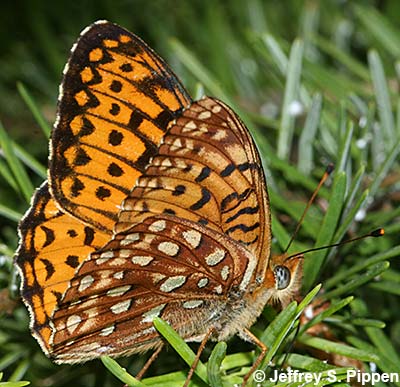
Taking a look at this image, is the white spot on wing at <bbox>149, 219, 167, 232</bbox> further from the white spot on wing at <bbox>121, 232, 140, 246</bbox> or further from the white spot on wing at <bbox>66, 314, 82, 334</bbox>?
the white spot on wing at <bbox>66, 314, 82, 334</bbox>

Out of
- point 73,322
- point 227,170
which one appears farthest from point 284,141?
point 73,322

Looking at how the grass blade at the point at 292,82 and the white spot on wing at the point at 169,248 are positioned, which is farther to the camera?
the grass blade at the point at 292,82

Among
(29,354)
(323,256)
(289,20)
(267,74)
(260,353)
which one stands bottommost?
(29,354)

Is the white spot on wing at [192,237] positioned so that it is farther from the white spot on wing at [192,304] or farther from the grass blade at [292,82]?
the grass blade at [292,82]

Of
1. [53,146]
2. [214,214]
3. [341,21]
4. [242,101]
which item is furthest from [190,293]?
[341,21]

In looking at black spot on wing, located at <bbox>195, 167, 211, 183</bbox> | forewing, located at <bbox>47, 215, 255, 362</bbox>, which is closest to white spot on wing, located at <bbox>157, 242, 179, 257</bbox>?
forewing, located at <bbox>47, 215, 255, 362</bbox>

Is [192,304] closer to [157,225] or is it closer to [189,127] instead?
[157,225]

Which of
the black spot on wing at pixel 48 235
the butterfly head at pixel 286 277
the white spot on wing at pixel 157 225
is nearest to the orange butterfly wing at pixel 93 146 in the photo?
the black spot on wing at pixel 48 235

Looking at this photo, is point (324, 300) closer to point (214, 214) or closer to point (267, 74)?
point (214, 214)
